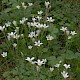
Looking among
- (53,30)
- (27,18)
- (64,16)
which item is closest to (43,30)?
(53,30)

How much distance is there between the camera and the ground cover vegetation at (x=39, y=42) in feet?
10.1

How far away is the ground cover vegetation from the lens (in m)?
3.07

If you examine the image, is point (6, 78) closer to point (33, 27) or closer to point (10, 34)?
point (10, 34)

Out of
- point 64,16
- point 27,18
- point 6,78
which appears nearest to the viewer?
point 6,78

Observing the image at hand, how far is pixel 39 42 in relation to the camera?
317cm

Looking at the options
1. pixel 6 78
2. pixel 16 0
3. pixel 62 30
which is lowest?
pixel 6 78

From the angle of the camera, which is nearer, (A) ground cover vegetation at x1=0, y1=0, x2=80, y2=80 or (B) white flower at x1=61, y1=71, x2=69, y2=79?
(B) white flower at x1=61, y1=71, x2=69, y2=79

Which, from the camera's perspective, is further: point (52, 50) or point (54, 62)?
Result: point (52, 50)

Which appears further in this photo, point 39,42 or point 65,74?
point 39,42

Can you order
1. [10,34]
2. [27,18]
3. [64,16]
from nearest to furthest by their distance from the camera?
1. [10,34]
2. [27,18]
3. [64,16]

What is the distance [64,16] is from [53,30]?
0.54m

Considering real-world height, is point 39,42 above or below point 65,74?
above

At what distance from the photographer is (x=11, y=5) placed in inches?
156

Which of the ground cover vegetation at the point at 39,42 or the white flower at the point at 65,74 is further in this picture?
the ground cover vegetation at the point at 39,42
